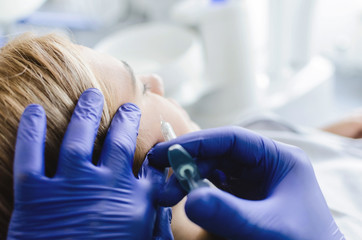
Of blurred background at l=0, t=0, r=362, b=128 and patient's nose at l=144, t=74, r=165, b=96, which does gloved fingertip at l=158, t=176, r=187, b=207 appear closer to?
patient's nose at l=144, t=74, r=165, b=96

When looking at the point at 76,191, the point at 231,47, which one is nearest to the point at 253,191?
the point at 76,191

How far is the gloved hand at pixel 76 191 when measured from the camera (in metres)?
0.54

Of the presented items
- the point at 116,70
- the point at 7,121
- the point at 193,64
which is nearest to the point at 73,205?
the point at 7,121

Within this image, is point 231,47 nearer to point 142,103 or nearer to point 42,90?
point 142,103

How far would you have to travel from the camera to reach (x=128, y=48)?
5.42 feet

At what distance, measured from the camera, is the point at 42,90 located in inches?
25.0

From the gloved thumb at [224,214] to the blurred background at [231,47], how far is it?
92 cm

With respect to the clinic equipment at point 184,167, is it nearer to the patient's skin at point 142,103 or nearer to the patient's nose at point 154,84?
the patient's skin at point 142,103

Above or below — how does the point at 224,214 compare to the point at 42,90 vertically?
below

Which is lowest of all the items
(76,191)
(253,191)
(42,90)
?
(253,191)

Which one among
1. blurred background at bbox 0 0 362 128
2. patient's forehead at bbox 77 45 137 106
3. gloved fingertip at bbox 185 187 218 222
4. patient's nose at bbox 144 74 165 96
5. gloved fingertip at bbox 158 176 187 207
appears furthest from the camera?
blurred background at bbox 0 0 362 128

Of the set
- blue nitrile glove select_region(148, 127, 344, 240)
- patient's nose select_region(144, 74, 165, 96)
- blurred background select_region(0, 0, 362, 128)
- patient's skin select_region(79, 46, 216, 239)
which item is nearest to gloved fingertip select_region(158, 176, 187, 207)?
blue nitrile glove select_region(148, 127, 344, 240)

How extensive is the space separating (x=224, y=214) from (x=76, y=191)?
0.22m

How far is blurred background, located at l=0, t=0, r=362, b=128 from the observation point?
154cm
